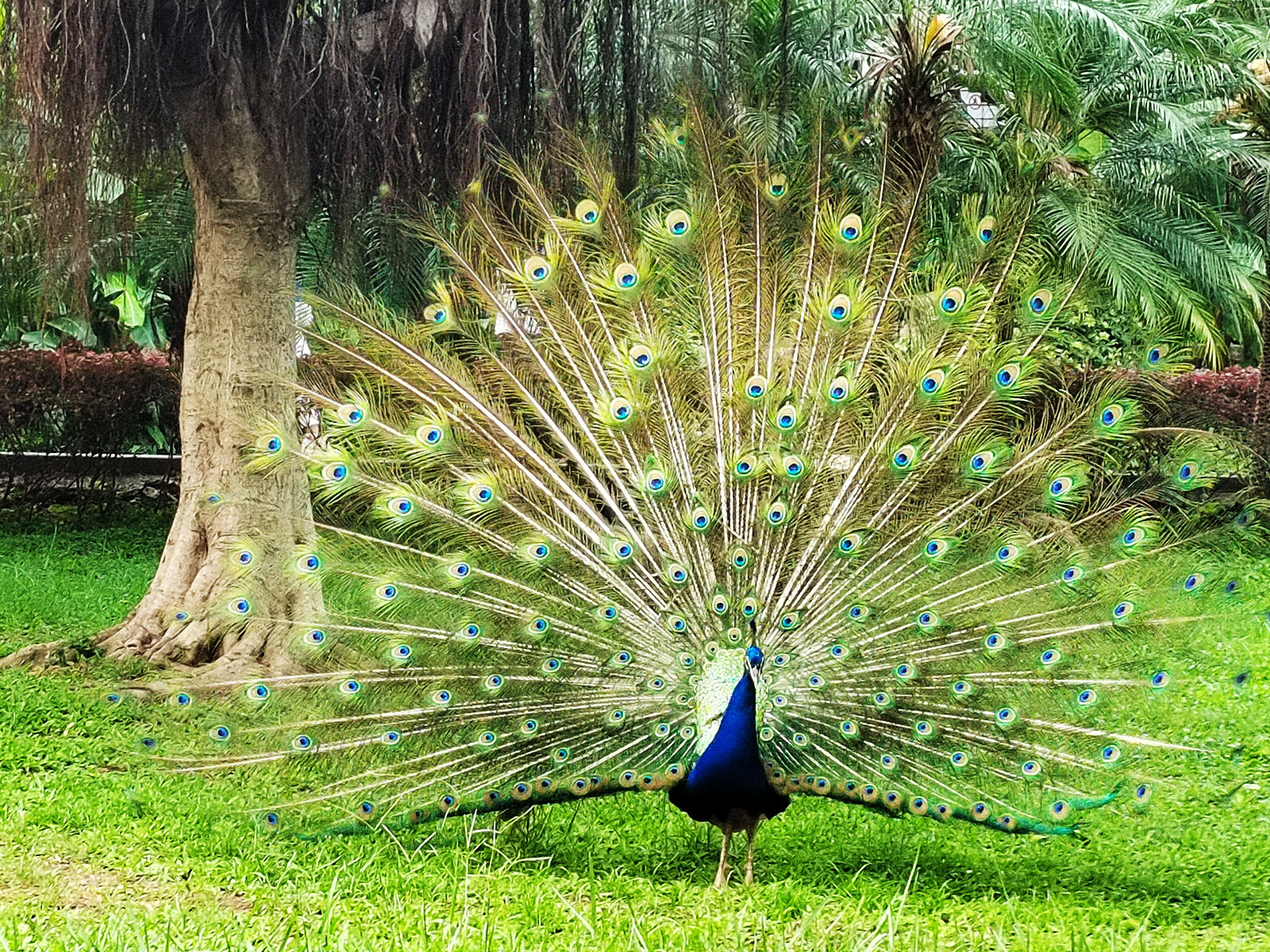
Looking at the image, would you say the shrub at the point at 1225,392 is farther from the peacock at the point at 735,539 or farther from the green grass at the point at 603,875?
the peacock at the point at 735,539

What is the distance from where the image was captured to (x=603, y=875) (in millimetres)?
4363

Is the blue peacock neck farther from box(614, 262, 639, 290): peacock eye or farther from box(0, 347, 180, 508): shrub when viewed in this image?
box(0, 347, 180, 508): shrub

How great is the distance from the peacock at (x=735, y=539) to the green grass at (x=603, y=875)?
0.81ft

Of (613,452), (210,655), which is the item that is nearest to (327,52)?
(613,452)

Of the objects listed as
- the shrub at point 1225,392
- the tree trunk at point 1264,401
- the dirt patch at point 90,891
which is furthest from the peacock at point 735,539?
the shrub at point 1225,392

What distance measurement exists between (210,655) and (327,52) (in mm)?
2936

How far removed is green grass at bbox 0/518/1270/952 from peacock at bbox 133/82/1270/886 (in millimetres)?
246

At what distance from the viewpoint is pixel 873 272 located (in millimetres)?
4605

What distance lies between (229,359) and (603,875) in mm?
3589

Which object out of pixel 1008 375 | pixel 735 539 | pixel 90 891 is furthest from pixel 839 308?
pixel 90 891

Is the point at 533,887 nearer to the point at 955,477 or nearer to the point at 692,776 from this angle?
the point at 692,776

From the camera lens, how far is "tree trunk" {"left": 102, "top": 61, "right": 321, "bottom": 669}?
652cm

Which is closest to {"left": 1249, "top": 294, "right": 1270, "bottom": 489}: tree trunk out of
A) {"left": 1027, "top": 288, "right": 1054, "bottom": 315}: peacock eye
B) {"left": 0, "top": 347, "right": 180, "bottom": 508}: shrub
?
{"left": 1027, "top": 288, "right": 1054, "bottom": 315}: peacock eye

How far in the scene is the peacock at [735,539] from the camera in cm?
420
